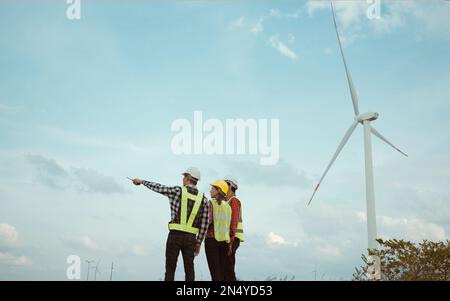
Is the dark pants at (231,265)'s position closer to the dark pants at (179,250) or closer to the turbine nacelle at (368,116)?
the dark pants at (179,250)

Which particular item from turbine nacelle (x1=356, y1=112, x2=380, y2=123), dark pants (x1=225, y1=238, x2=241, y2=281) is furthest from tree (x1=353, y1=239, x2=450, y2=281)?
turbine nacelle (x1=356, y1=112, x2=380, y2=123)

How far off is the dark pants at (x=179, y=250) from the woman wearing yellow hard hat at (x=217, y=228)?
83 centimetres

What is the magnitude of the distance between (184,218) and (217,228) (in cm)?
119

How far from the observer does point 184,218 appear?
10898mm

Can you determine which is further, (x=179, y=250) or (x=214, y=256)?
(x=214, y=256)

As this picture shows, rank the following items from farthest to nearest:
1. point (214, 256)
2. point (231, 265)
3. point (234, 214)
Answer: point (234, 214), point (231, 265), point (214, 256)

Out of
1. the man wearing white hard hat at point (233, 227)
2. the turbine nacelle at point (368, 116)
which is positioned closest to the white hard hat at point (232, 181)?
the man wearing white hard hat at point (233, 227)

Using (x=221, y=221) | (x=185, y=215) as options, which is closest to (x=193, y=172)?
(x=185, y=215)

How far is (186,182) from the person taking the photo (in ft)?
36.5

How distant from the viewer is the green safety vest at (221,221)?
11844mm

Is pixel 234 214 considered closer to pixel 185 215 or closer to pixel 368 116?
pixel 185 215
